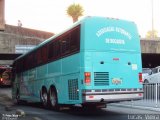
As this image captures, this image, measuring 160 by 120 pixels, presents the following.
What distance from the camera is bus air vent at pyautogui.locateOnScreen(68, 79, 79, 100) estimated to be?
13.8 m

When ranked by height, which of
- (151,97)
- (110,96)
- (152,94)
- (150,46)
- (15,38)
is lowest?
(151,97)

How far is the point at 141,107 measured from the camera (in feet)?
60.8

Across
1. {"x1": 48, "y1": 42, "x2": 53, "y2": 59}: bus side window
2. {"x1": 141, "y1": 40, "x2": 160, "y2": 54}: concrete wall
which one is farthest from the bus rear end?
{"x1": 141, "y1": 40, "x2": 160, "y2": 54}: concrete wall

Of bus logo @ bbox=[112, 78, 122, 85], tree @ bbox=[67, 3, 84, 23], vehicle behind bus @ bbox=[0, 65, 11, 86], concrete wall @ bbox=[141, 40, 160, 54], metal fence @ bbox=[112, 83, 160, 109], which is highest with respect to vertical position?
tree @ bbox=[67, 3, 84, 23]

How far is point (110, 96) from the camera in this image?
13.6 metres

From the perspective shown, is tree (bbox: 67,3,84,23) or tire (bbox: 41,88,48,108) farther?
tree (bbox: 67,3,84,23)

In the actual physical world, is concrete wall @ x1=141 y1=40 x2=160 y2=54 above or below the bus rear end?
above

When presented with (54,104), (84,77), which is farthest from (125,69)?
(54,104)

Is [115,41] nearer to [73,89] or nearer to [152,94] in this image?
[73,89]

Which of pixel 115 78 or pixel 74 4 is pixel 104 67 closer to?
pixel 115 78

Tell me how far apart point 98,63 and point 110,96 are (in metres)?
1.34

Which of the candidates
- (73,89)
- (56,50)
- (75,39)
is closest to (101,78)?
(73,89)

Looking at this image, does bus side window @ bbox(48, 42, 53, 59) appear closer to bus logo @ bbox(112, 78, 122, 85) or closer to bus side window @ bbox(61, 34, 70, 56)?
bus side window @ bbox(61, 34, 70, 56)

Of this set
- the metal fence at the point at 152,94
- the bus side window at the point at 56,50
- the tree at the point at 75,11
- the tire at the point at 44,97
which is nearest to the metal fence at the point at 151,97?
the metal fence at the point at 152,94
